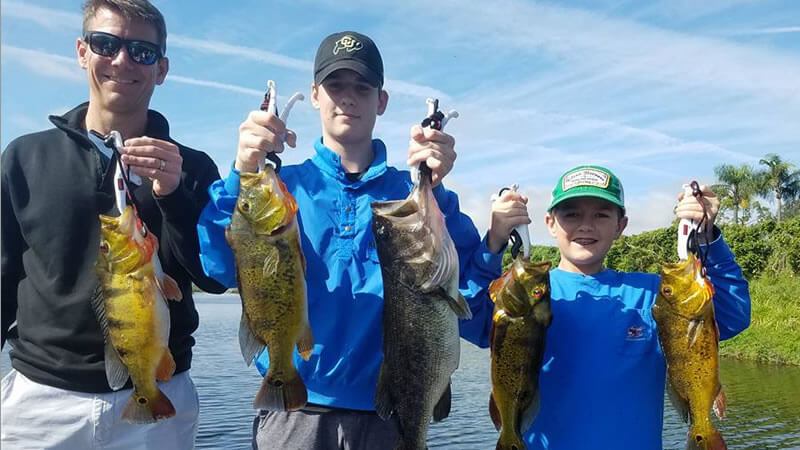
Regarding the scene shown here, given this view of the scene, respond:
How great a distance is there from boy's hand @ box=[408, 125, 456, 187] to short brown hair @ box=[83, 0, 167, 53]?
205 centimetres

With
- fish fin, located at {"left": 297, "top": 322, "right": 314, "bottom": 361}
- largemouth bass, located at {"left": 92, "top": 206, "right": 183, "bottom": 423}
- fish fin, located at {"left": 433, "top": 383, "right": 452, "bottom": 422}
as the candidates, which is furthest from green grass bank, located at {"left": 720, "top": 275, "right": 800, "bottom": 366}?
largemouth bass, located at {"left": 92, "top": 206, "right": 183, "bottom": 423}

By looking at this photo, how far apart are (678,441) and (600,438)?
16.6 meters

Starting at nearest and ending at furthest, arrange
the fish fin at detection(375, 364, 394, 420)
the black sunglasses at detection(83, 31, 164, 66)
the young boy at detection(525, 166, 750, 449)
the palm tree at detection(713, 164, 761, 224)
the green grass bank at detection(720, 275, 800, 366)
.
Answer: the fish fin at detection(375, 364, 394, 420), the black sunglasses at detection(83, 31, 164, 66), the young boy at detection(525, 166, 750, 449), the green grass bank at detection(720, 275, 800, 366), the palm tree at detection(713, 164, 761, 224)

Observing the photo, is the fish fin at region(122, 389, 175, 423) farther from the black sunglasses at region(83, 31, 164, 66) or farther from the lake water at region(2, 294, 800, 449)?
the lake water at region(2, 294, 800, 449)

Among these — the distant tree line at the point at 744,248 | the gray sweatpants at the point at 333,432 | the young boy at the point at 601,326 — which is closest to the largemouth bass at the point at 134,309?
the gray sweatpants at the point at 333,432

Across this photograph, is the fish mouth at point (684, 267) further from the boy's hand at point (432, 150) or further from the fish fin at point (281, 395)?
the fish fin at point (281, 395)

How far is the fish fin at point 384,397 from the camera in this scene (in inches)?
147

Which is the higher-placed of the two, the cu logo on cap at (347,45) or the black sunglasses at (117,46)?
the cu logo on cap at (347,45)

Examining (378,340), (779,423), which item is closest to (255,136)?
(378,340)

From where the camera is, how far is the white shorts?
13.8 feet

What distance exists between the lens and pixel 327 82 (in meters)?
4.26

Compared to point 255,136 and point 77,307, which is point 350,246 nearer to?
point 255,136

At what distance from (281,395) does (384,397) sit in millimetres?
608

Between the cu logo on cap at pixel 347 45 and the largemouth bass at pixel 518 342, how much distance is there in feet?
5.86
